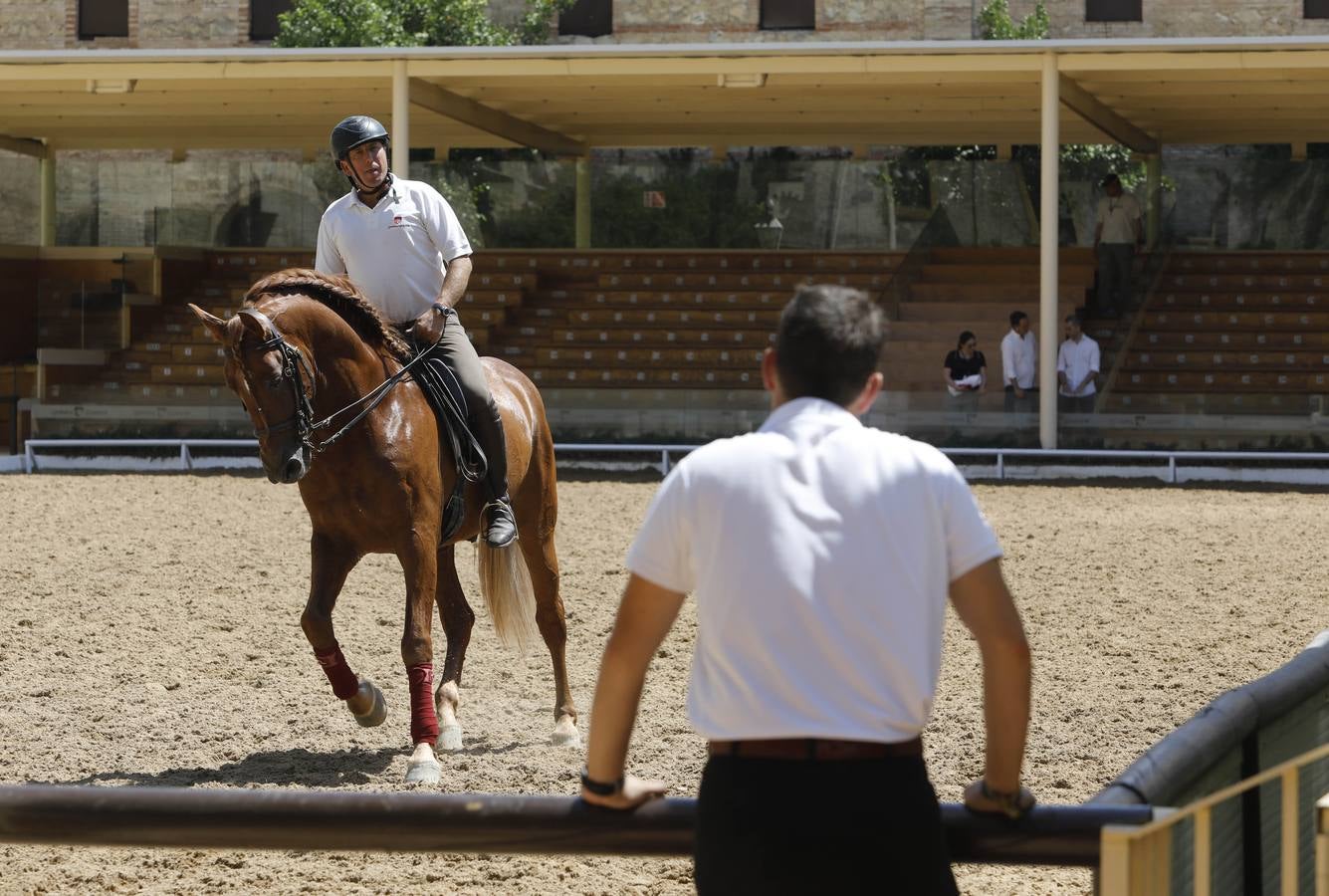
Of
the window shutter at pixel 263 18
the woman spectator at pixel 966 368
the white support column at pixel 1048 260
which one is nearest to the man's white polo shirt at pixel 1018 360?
the white support column at pixel 1048 260

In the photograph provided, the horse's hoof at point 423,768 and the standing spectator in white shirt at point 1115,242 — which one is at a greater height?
the standing spectator in white shirt at point 1115,242

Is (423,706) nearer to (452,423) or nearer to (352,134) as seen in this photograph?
(452,423)

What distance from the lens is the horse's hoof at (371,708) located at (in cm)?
706

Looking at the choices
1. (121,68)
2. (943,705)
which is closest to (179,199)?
(121,68)

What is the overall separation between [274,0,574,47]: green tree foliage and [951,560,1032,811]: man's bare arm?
2925cm

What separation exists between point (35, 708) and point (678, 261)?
52.5ft

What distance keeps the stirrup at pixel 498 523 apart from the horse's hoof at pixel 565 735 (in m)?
0.85

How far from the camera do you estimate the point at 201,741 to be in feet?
24.0

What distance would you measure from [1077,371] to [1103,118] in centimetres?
506

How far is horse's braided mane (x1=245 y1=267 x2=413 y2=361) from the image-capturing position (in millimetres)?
6750

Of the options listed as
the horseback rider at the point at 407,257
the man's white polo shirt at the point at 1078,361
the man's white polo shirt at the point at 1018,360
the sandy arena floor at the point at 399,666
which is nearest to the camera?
the sandy arena floor at the point at 399,666

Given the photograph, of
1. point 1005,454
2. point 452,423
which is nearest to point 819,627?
point 452,423

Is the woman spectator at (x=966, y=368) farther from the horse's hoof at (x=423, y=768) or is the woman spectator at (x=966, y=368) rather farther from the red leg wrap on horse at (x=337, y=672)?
the horse's hoof at (x=423, y=768)

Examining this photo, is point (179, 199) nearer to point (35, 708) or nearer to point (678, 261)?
point (678, 261)
